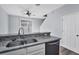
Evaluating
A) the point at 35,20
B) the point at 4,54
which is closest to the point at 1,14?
the point at 35,20

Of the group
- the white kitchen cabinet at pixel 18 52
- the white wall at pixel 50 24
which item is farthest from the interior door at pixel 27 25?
the white kitchen cabinet at pixel 18 52

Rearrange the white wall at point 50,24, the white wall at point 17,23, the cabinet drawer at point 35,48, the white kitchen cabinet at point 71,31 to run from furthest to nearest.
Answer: the white kitchen cabinet at point 71,31 → the white wall at point 50,24 → the white wall at point 17,23 → the cabinet drawer at point 35,48

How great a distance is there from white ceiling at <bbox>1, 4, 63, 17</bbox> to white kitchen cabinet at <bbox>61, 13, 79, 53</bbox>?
0.83m

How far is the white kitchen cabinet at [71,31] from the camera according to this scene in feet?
7.84

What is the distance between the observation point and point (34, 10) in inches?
78.2

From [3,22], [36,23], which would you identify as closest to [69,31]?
[36,23]

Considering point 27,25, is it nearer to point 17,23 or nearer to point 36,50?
point 17,23

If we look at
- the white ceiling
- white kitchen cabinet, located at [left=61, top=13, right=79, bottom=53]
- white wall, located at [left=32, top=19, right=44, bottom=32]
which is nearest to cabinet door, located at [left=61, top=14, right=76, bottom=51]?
white kitchen cabinet, located at [left=61, top=13, right=79, bottom=53]

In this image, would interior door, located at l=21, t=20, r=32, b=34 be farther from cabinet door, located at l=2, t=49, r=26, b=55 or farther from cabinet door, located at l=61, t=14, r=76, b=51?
cabinet door, located at l=61, t=14, r=76, b=51

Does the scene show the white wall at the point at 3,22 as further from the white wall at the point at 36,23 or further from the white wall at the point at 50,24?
Result: the white wall at the point at 50,24

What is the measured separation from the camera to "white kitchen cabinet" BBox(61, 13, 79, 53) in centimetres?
239

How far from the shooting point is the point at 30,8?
1.85 metres

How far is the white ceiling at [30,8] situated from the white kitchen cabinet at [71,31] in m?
0.83

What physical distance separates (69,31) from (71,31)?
8cm
